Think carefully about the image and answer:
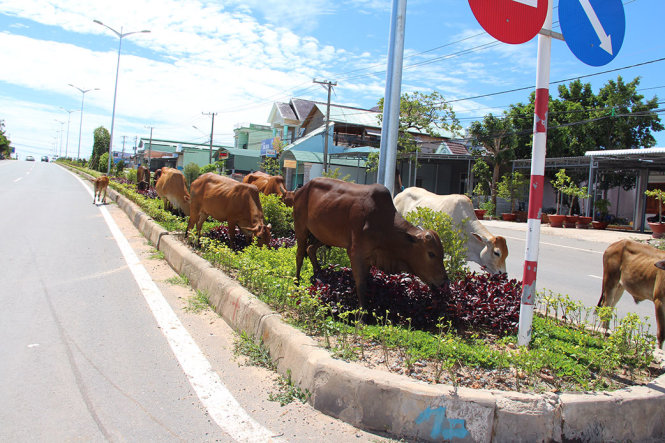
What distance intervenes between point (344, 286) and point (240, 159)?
46396mm

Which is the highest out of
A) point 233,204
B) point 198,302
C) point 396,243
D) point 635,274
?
point 233,204

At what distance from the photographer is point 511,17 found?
11.9 ft

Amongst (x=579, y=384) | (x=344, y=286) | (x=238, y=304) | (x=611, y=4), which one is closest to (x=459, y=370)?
(x=579, y=384)

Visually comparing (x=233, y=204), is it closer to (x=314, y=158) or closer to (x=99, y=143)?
(x=314, y=158)

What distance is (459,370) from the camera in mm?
3736

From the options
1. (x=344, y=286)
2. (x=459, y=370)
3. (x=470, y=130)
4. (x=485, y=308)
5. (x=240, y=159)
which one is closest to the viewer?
(x=459, y=370)

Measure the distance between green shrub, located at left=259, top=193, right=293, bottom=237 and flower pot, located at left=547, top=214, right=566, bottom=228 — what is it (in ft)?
61.5

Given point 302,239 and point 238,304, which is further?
point 302,239

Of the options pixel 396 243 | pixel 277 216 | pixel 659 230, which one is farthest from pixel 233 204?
pixel 659 230

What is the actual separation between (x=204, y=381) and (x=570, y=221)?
2469 centimetres

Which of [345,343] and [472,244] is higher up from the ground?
[472,244]

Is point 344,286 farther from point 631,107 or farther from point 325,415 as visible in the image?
point 631,107

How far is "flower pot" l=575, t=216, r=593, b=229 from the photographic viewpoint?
80.0 feet

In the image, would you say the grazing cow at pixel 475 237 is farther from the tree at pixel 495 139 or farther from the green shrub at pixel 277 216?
the tree at pixel 495 139
